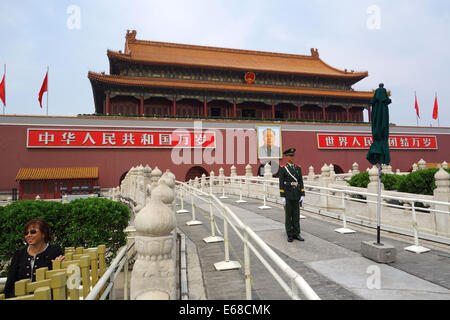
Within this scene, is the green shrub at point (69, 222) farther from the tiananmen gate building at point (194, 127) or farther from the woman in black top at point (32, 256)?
Result: the tiananmen gate building at point (194, 127)

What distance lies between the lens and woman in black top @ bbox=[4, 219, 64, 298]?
306cm

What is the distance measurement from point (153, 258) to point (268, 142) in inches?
851

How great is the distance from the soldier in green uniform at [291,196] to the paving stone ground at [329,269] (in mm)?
250

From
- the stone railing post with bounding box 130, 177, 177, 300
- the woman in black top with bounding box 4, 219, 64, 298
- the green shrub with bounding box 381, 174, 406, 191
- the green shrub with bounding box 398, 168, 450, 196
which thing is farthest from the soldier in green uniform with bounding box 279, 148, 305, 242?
the green shrub with bounding box 381, 174, 406, 191

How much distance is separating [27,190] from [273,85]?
2268 centimetres

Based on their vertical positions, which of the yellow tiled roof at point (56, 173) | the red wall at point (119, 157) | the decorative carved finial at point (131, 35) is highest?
the decorative carved finial at point (131, 35)

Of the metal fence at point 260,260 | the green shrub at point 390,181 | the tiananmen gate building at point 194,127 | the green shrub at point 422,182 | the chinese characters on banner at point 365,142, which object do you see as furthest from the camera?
the chinese characters on banner at point 365,142

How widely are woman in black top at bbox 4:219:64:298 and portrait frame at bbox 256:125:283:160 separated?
67.0 ft

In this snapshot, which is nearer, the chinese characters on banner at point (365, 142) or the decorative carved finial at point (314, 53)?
the chinese characters on banner at point (365, 142)

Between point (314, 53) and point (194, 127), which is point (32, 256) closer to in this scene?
point (194, 127)

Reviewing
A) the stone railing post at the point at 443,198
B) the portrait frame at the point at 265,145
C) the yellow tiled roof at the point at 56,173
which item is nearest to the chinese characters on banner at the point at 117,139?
the yellow tiled roof at the point at 56,173

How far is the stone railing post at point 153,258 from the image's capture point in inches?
93.1

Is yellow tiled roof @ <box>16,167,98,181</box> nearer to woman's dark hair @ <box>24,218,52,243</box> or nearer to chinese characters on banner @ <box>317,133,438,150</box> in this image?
woman's dark hair @ <box>24,218,52,243</box>
